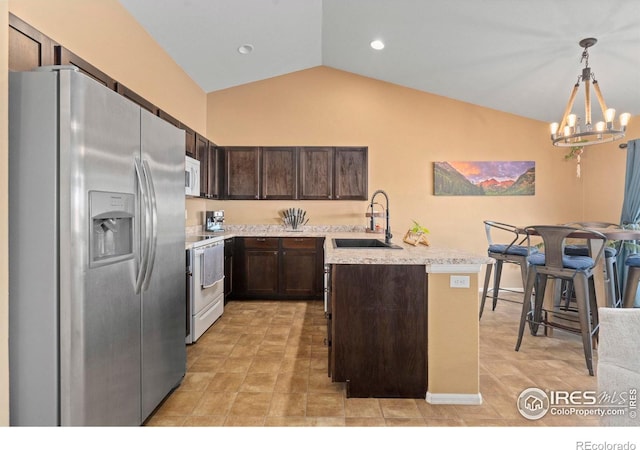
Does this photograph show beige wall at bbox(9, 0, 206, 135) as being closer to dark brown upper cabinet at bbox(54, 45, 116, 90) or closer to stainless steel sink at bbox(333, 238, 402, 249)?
dark brown upper cabinet at bbox(54, 45, 116, 90)

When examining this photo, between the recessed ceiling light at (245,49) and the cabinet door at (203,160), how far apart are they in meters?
1.20

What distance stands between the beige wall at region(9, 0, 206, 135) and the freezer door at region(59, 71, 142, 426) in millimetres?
1228

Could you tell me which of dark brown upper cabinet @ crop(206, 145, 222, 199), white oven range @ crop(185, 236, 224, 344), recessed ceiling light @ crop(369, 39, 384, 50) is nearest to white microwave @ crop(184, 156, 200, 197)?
dark brown upper cabinet @ crop(206, 145, 222, 199)

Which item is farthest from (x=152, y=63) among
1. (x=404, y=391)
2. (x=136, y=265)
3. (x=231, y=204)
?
(x=404, y=391)

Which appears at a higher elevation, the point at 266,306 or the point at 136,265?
the point at 136,265

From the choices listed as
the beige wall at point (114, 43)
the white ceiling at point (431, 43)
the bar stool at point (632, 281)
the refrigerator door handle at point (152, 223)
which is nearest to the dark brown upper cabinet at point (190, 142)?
the beige wall at point (114, 43)

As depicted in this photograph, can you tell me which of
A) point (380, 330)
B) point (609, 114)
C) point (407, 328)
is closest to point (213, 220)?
point (380, 330)

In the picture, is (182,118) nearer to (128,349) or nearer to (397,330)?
(128,349)

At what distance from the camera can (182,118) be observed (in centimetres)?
439

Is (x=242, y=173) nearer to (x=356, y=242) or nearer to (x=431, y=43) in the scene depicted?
(x=356, y=242)

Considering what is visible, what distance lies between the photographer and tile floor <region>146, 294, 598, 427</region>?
197 centimetres

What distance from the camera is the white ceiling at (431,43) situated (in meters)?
3.20

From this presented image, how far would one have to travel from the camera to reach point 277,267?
473 centimetres
